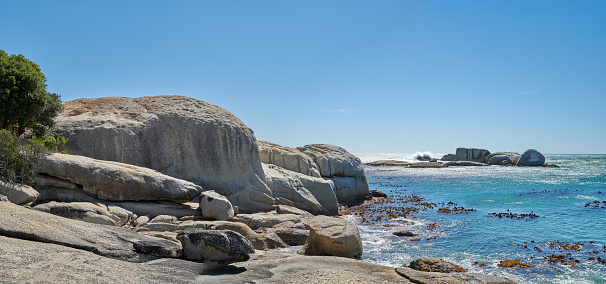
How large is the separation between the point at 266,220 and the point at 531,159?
119876 mm

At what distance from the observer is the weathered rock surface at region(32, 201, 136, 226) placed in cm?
1454

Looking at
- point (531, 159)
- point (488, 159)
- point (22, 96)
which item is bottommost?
point (488, 159)

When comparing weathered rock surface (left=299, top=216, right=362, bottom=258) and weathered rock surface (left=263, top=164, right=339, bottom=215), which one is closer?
weathered rock surface (left=299, top=216, right=362, bottom=258)

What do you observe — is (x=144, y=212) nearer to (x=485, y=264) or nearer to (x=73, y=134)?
(x=73, y=134)

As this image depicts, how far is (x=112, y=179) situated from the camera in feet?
64.4

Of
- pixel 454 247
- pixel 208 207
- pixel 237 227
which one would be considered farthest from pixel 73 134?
pixel 454 247

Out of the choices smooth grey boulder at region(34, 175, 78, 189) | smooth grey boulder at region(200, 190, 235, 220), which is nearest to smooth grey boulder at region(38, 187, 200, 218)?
smooth grey boulder at region(34, 175, 78, 189)

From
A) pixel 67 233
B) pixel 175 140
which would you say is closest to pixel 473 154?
pixel 175 140

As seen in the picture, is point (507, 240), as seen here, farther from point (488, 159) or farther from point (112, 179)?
point (488, 159)

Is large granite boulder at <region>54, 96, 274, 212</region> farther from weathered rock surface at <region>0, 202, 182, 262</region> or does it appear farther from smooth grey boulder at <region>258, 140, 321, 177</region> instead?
weathered rock surface at <region>0, 202, 182, 262</region>

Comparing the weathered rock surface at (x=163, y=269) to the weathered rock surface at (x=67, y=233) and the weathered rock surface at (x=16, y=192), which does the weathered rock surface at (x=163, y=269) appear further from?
the weathered rock surface at (x=16, y=192)

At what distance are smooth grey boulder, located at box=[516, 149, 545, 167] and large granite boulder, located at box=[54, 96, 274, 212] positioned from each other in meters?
116

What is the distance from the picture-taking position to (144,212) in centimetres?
2017

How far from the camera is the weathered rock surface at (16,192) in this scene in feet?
49.4
